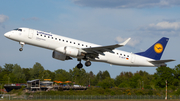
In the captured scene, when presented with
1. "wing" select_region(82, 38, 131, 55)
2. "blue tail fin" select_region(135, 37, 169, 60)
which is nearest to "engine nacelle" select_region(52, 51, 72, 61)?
"wing" select_region(82, 38, 131, 55)

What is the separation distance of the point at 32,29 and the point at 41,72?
94.0 metres

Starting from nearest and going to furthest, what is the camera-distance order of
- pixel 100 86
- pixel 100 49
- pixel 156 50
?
pixel 100 49 < pixel 156 50 < pixel 100 86

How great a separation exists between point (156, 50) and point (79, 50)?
1563 cm

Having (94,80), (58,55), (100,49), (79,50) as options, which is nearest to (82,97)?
(58,55)

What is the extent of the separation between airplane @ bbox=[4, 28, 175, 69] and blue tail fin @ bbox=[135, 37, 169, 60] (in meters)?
0.32

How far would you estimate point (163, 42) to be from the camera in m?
48.4

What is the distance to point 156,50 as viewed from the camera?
47875mm

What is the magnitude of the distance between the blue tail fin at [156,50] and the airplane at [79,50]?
0.32 meters

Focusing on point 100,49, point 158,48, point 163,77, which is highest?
point 158,48

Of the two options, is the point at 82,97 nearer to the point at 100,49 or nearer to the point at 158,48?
the point at 100,49

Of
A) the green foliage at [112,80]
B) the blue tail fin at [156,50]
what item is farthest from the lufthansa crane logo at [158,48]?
the green foliage at [112,80]

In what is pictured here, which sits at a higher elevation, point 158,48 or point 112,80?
point 158,48

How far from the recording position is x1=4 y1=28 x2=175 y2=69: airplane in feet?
132

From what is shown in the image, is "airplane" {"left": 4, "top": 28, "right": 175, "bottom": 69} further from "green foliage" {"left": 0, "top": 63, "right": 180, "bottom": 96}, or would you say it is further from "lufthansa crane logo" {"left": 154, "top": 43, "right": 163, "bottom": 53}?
"green foliage" {"left": 0, "top": 63, "right": 180, "bottom": 96}
